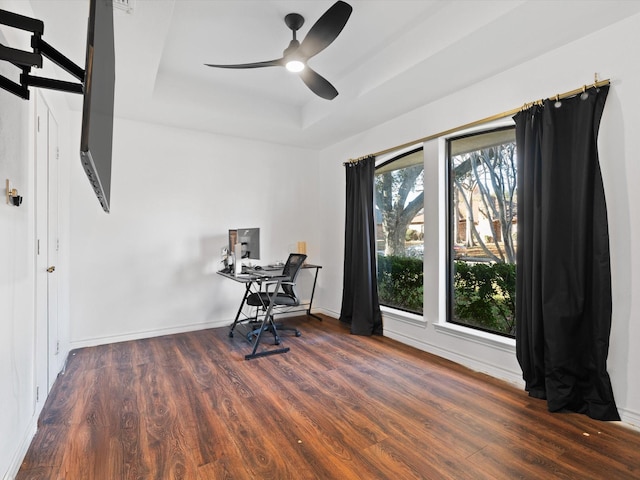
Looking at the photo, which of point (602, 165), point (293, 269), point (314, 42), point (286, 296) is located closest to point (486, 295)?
point (602, 165)

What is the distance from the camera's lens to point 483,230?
3141mm

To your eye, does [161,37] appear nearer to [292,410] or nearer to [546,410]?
[292,410]

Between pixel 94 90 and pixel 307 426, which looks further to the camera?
pixel 307 426

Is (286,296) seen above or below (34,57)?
below

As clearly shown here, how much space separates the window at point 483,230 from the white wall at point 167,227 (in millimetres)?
2460

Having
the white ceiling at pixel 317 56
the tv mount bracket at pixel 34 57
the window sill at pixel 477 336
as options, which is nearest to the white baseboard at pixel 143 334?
the white ceiling at pixel 317 56

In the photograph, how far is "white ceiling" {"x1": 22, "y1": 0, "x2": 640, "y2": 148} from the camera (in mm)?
2129

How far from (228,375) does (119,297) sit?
71.2 inches

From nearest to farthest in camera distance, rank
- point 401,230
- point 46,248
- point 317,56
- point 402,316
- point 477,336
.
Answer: point 46,248 → point 477,336 → point 317,56 → point 402,316 → point 401,230

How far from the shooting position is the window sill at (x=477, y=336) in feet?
9.07

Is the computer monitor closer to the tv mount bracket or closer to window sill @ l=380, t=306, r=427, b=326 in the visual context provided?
window sill @ l=380, t=306, r=427, b=326

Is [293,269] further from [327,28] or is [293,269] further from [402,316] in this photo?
[327,28]

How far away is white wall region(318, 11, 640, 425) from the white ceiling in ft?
0.40

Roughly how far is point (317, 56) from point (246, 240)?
2.15m
